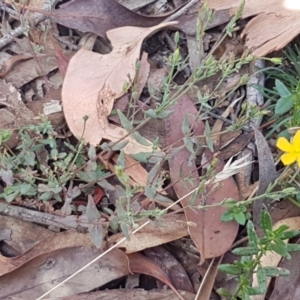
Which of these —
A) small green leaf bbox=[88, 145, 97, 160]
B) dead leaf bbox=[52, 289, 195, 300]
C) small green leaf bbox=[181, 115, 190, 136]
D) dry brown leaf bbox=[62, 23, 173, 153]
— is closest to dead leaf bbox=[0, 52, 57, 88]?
dry brown leaf bbox=[62, 23, 173, 153]

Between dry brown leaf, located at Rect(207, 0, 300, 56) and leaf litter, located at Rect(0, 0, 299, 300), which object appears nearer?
leaf litter, located at Rect(0, 0, 299, 300)

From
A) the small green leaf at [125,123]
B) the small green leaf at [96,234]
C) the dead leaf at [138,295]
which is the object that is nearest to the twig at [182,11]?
the small green leaf at [125,123]

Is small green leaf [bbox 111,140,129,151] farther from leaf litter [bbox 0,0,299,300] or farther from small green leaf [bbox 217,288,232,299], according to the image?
small green leaf [bbox 217,288,232,299]

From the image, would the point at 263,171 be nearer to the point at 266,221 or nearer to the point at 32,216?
the point at 266,221

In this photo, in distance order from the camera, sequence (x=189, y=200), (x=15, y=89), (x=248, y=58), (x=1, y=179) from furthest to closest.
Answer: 1. (x=15, y=89)
2. (x=1, y=179)
3. (x=189, y=200)
4. (x=248, y=58)

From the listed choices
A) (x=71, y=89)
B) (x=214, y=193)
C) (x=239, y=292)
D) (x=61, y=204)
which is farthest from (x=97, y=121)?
(x=239, y=292)

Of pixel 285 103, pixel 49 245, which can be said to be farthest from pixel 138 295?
pixel 285 103

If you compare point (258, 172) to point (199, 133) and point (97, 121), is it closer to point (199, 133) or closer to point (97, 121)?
point (199, 133)
